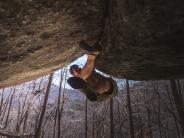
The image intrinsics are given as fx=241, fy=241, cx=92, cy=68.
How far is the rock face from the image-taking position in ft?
11.3

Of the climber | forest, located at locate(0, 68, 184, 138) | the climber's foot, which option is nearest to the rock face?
the climber's foot

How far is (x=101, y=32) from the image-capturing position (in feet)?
16.2

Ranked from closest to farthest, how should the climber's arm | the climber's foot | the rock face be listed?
the rock face → the climber's foot → the climber's arm

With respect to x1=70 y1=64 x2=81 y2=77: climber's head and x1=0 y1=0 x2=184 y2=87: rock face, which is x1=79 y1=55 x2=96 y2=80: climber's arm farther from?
x1=0 y1=0 x2=184 y2=87: rock face

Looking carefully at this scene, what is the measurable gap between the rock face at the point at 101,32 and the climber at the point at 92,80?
282 millimetres

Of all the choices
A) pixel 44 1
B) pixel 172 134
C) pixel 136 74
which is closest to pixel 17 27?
pixel 44 1

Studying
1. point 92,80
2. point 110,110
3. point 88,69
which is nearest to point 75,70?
point 88,69

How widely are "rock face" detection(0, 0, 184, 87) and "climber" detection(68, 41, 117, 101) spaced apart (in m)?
0.28

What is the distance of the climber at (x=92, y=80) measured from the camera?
508 centimetres

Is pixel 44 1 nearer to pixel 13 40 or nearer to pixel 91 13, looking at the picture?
pixel 91 13

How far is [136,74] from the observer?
6574 mm

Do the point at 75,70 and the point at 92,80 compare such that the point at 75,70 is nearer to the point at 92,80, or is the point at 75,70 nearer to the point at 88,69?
the point at 88,69

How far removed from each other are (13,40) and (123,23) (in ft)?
6.49

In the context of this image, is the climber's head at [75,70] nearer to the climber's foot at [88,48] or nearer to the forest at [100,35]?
the forest at [100,35]
